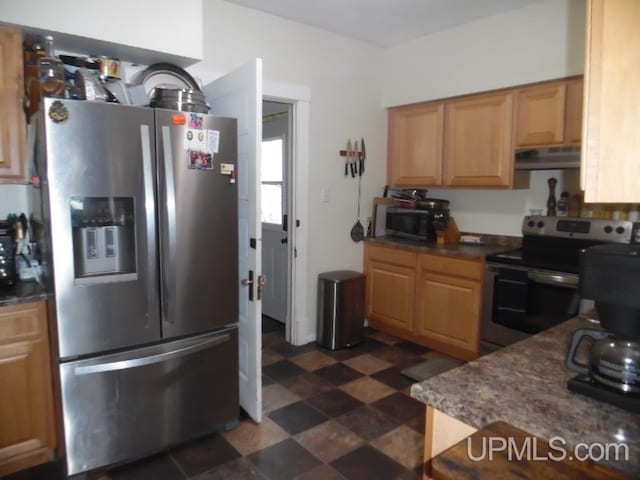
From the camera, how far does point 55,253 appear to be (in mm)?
1796

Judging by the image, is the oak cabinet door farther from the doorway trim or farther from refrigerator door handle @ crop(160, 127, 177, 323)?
refrigerator door handle @ crop(160, 127, 177, 323)

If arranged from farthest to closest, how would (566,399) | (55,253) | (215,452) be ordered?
1. (215,452)
2. (55,253)
3. (566,399)

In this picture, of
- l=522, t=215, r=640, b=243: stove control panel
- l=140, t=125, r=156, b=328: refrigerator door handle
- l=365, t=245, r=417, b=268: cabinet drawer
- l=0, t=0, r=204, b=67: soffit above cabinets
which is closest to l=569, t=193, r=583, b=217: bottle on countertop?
l=522, t=215, r=640, b=243: stove control panel

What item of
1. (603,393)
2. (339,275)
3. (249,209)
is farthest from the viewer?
(339,275)

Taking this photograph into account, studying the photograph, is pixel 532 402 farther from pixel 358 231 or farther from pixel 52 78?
pixel 358 231

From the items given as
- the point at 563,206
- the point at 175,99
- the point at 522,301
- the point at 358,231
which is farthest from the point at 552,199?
the point at 175,99

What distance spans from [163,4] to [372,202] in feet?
8.08

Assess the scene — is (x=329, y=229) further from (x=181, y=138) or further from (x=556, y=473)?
(x=556, y=473)

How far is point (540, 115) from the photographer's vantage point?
9.98ft

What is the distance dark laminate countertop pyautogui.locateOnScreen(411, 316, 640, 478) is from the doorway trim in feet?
7.82

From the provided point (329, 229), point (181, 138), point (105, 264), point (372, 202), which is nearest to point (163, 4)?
point (181, 138)

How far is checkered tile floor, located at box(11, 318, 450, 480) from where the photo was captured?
6.82ft

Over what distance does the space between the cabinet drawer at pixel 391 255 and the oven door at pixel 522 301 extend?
2.25 ft

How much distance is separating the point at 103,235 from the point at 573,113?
9.84ft
